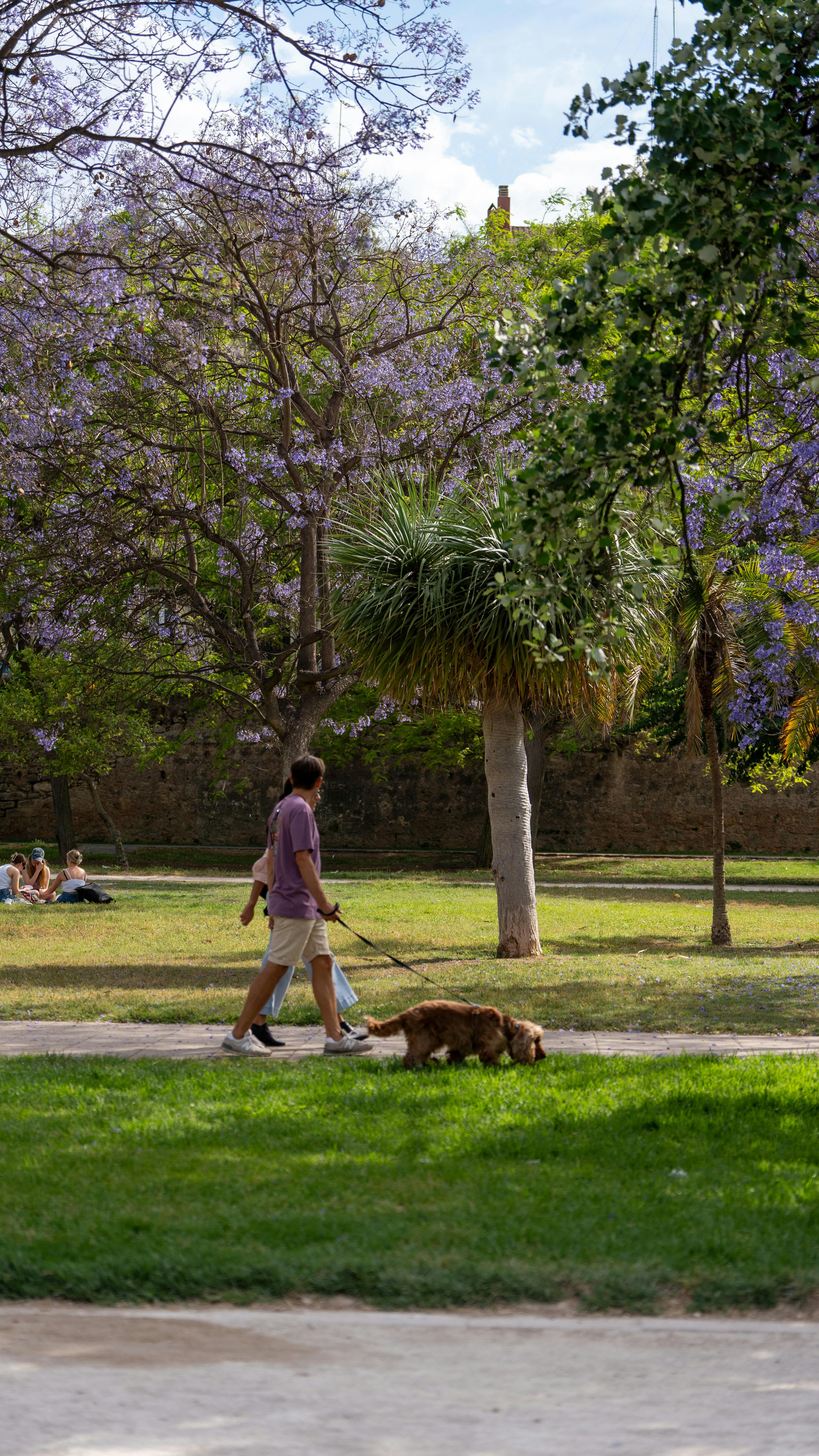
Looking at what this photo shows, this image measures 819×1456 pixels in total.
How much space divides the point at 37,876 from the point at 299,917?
12.7 metres

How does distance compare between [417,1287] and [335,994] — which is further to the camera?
[335,994]

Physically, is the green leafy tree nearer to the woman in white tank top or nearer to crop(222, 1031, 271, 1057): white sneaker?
crop(222, 1031, 271, 1057): white sneaker

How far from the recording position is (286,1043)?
25.2 feet

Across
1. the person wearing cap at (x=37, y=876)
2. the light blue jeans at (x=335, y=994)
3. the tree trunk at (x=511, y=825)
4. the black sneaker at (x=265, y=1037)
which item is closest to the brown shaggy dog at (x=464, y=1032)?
the light blue jeans at (x=335, y=994)

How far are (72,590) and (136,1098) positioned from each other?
1099 cm

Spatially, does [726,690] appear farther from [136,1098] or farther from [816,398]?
[136,1098]

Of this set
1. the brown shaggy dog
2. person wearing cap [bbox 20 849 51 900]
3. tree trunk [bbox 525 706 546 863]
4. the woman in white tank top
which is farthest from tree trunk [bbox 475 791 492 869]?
the brown shaggy dog

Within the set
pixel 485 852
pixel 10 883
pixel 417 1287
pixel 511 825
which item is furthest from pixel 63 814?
pixel 417 1287

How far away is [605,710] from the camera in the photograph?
39.4 ft

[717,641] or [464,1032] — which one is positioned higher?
[717,641]

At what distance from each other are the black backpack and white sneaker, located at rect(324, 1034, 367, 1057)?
10714 millimetres

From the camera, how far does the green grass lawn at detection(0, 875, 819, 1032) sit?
8.77 m

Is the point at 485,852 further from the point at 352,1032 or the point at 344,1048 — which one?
the point at 344,1048

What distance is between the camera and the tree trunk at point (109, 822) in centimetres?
2453
